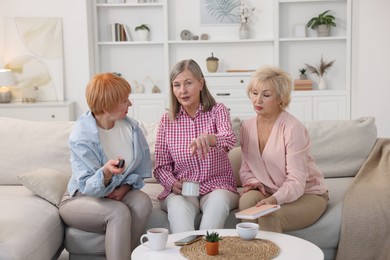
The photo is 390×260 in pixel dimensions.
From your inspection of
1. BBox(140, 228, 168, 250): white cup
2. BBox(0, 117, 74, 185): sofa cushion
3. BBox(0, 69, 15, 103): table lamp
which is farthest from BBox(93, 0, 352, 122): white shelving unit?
BBox(140, 228, 168, 250): white cup

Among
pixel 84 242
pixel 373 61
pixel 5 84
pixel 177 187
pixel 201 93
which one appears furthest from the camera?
pixel 373 61

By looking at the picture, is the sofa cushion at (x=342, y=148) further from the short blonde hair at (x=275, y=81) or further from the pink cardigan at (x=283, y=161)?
the short blonde hair at (x=275, y=81)

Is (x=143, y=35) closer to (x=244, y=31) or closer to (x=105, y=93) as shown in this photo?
(x=244, y=31)

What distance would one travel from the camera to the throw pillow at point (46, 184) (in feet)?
9.55

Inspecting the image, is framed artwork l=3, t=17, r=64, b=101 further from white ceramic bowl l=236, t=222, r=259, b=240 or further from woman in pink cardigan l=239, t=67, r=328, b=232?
white ceramic bowl l=236, t=222, r=259, b=240

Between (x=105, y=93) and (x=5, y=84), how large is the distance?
361 centimetres

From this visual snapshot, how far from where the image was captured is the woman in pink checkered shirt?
287 cm

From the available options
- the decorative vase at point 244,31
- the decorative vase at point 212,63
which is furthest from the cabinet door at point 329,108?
the decorative vase at point 212,63

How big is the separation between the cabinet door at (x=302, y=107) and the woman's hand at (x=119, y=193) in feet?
13.2

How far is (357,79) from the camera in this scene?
6.39 metres

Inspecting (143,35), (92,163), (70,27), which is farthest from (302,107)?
(92,163)

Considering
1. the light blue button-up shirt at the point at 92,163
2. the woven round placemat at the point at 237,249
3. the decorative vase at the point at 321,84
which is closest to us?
the woven round placemat at the point at 237,249

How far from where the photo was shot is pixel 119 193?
109 inches

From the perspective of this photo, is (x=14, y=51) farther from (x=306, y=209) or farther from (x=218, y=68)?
(x=306, y=209)
